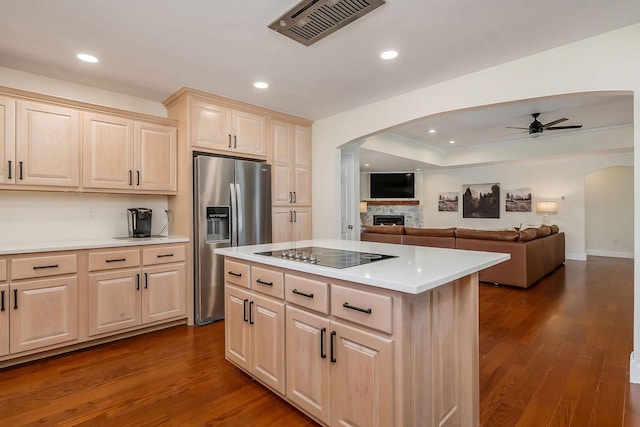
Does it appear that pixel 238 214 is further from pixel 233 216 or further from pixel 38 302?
pixel 38 302

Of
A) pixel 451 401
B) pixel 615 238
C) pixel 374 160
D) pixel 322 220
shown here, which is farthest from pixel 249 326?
pixel 615 238

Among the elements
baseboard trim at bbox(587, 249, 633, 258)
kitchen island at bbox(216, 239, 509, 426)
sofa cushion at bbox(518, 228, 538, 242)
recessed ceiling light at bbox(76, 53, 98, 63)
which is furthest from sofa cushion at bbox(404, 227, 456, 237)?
baseboard trim at bbox(587, 249, 633, 258)

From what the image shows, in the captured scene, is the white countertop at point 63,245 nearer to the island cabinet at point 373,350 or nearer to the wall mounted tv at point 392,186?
the island cabinet at point 373,350

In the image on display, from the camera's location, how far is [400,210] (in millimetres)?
9703

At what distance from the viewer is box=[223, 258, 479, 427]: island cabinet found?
1.33 m

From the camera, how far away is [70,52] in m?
2.52

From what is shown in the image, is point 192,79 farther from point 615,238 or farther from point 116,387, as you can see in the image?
point 615,238

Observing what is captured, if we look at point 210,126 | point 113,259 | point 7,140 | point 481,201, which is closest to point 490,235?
point 481,201

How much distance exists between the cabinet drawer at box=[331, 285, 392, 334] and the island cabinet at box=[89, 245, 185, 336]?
7.39ft

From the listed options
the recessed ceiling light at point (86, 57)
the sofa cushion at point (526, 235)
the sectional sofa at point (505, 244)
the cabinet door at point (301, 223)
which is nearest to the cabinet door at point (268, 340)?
the cabinet door at point (301, 223)

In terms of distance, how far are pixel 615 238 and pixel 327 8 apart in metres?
9.03

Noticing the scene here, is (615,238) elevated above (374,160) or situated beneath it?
situated beneath

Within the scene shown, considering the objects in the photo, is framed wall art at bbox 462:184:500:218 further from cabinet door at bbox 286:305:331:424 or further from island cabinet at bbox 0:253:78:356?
island cabinet at bbox 0:253:78:356

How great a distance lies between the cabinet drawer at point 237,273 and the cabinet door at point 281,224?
1.62 meters
